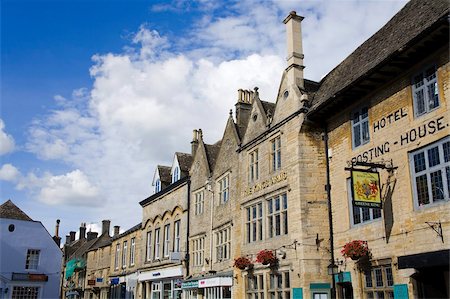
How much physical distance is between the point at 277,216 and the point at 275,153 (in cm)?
262

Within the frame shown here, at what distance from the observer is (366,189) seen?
13.8 m

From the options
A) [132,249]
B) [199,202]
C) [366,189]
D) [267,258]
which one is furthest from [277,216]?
[132,249]

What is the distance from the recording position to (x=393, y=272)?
13.5 m

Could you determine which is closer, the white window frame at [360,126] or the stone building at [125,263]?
the white window frame at [360,126]

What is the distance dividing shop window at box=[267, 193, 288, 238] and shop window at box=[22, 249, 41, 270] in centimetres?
2208

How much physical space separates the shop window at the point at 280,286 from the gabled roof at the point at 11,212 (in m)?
23.4

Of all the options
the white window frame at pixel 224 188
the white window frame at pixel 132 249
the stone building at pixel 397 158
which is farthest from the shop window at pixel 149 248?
the stone building at pixel 397 158

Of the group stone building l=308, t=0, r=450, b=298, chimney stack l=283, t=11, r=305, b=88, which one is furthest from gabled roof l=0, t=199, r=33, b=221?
stone building l=308, t=0, r=450, b=298

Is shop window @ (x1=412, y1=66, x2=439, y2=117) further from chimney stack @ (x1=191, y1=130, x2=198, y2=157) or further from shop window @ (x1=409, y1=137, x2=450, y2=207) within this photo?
chimney stack @ (x1=191, y1=130, x2=198, y2=157)

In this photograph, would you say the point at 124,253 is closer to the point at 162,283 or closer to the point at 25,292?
the point at 25,292

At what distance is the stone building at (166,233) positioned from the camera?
94.6 feet

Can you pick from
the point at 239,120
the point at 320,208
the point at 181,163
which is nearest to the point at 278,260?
the point at 320,208

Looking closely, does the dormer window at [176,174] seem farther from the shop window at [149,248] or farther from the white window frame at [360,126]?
the white window frame at [360,126]

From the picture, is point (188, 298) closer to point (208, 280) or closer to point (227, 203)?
point (208, 280)
